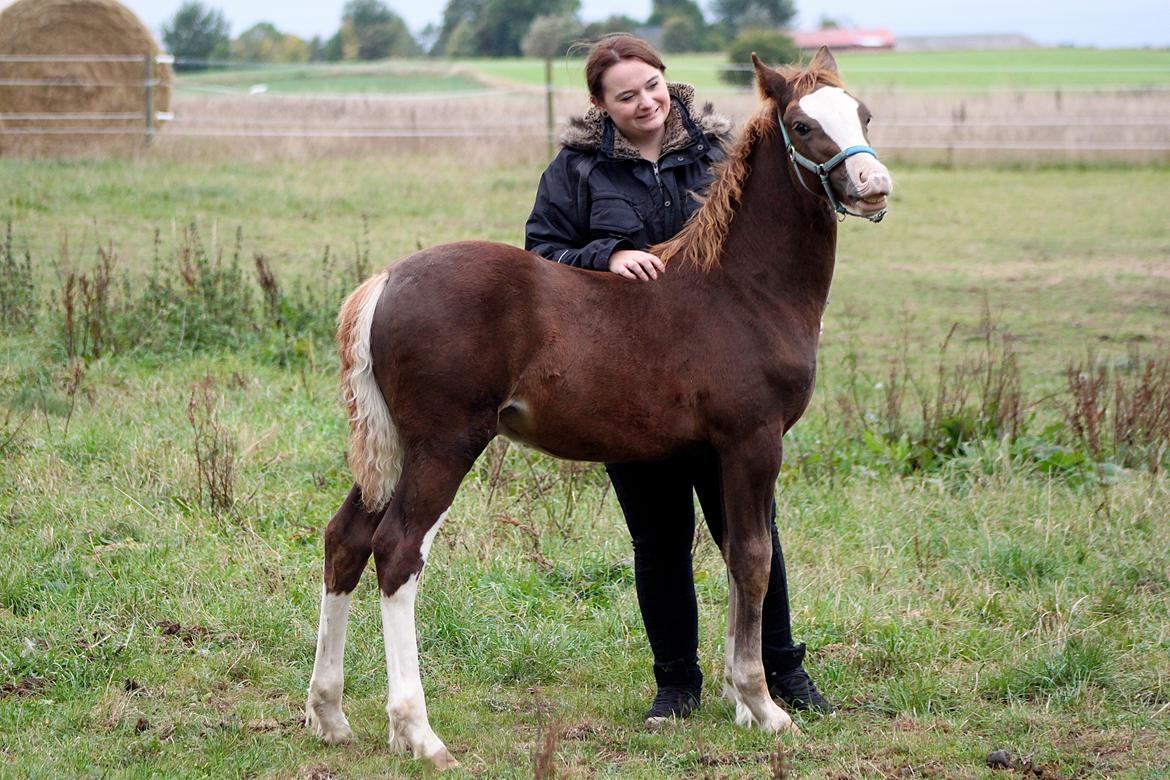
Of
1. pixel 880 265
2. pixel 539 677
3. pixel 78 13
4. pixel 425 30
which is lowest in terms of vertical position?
pixel 539 677

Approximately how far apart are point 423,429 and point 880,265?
941 cm

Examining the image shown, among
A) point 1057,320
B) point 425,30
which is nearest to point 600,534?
point 1057,320

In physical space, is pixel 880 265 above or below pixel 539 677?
above

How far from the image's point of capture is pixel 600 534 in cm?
573

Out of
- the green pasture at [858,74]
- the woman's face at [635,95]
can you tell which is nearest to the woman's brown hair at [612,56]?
the woman's face at [635,95]

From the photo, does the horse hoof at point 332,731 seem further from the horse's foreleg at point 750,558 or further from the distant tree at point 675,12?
the distant tree at point 675,12

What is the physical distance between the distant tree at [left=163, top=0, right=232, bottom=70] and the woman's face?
6074 cm

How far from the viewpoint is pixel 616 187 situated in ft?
13.3

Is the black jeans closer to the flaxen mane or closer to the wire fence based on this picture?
the flaxen mane

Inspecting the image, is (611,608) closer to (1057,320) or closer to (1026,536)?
(1026,536)

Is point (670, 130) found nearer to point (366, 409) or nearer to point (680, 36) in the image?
point (366, 409)

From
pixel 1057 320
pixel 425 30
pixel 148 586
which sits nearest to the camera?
pixel 148 586

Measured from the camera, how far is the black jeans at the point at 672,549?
4.13 meters

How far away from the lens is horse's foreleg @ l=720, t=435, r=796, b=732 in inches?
150
